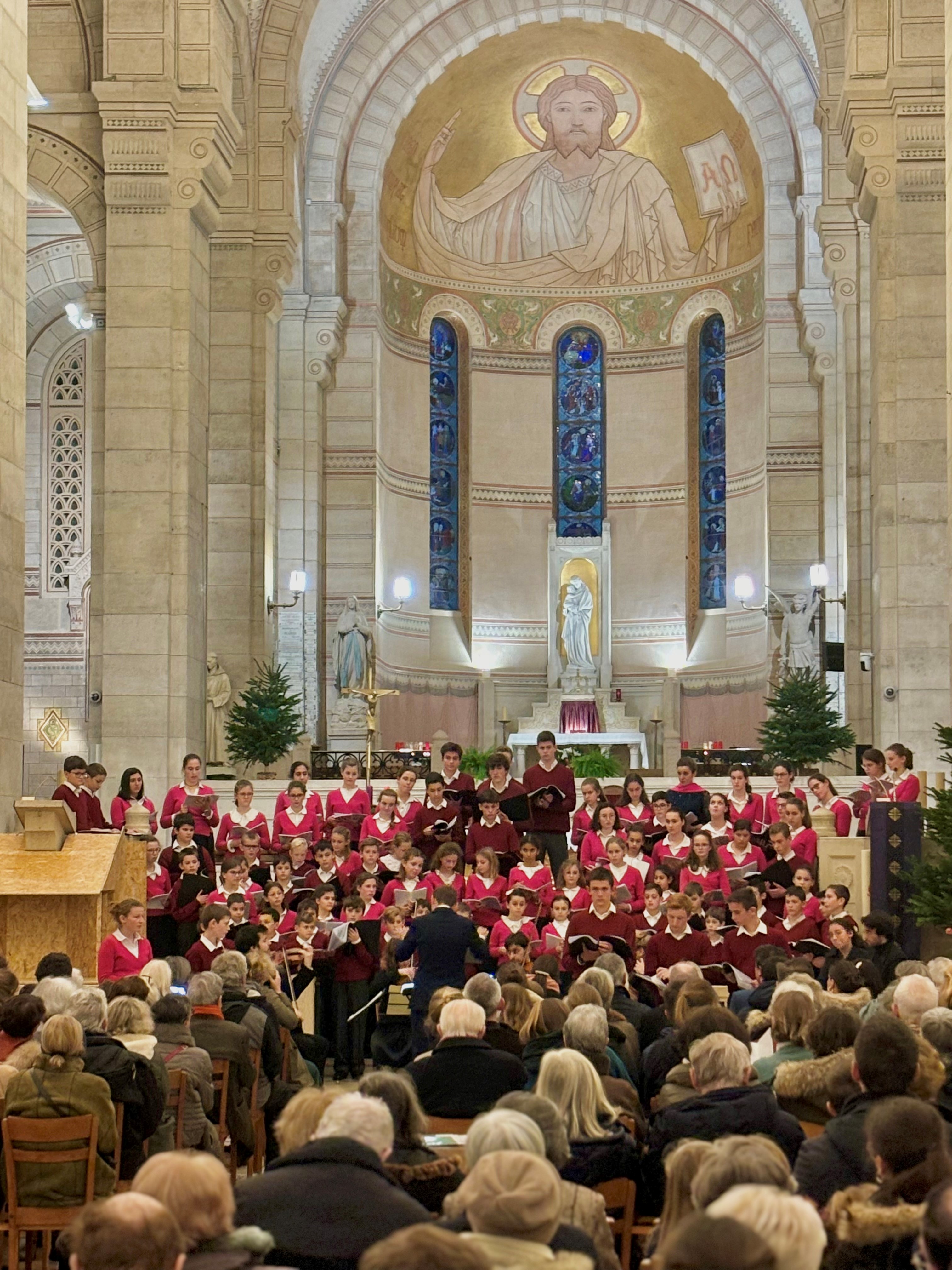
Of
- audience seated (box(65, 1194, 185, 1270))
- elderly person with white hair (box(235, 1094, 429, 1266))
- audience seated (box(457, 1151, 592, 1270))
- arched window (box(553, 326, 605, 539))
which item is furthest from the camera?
arched window (box(553, 326, 605, 539))

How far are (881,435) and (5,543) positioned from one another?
364 inches

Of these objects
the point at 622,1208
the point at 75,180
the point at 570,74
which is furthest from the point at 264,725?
the point at 570,74

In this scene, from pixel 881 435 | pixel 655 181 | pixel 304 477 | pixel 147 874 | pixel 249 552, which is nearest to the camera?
pixel 147 874

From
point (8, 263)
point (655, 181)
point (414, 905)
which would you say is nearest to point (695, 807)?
point (414, 905)

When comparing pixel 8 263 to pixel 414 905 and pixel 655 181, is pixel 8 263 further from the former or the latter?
pixel 655 181

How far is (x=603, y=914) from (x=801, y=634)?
16712 mm

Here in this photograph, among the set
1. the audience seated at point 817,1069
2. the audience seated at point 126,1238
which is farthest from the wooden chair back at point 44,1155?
the audience seated at point 126,1238

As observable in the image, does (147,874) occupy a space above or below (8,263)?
below

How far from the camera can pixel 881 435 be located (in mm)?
18875

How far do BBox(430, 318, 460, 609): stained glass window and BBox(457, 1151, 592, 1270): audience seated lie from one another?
29.8 m

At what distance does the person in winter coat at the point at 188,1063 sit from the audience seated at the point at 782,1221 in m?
4.55

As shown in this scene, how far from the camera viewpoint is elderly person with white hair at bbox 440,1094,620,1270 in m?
4.52

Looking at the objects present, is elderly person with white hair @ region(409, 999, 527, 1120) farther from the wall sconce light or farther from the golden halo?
the golden halo

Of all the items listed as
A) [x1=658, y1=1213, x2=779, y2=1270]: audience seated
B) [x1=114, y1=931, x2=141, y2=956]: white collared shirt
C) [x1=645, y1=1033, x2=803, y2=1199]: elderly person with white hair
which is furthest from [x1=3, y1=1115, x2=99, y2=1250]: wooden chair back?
[x1=114, y1=931, x2=141, y2=956]: white collared shirt
